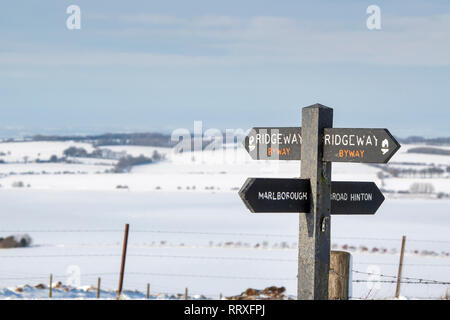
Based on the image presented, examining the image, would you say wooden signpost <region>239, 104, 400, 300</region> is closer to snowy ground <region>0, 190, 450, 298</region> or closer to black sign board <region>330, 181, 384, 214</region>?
black sign board <region>330, 181, 384, 214</region>

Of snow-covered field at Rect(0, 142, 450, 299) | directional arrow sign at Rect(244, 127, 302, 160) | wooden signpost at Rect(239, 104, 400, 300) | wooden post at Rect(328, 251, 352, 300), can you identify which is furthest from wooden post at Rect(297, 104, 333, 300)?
snow-covered field at Rect(0, 142, 450, 299)

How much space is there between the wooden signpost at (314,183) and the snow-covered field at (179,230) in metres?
1.47

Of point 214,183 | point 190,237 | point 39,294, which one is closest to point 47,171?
point 214,183

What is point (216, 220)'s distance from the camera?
50531 mm

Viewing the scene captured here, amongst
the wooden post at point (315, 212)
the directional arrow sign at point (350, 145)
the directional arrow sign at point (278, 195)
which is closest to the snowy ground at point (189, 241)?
the wooden post at point (315, 212)

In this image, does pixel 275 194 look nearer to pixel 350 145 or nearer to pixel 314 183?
pixel 314 183

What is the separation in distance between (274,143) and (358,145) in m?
0.74

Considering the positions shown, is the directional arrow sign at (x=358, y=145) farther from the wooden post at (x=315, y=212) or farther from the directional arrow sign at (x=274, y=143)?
the directional arrow sign at (x=274, y=143)

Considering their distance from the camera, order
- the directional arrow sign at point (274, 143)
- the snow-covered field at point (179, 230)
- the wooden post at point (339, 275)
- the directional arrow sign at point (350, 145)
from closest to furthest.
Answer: the directional arrow sign at point (350, 145)
the directional arrow sign at point (274, 143)
the wooden post at point (339, 275)
the snow-covered field at point (179, 230)

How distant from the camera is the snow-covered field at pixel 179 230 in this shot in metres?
17.1

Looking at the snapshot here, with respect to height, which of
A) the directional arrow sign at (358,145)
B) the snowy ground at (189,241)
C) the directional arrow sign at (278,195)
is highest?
the directional arrow sign at (358,145)

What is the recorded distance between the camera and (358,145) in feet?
19.0
